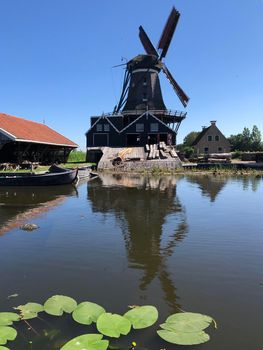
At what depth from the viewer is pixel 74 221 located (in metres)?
11.8

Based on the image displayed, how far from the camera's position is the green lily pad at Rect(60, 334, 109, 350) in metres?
3.53

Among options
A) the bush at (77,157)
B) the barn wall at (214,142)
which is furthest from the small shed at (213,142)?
the bush at (77,157)

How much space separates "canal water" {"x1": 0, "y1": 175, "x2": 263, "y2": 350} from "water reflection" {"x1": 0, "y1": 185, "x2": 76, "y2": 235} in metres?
0.08

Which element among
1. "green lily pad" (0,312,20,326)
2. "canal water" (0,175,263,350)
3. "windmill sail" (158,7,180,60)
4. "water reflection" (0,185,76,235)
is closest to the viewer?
Answer: "green lily pad" (0,312,20,326)

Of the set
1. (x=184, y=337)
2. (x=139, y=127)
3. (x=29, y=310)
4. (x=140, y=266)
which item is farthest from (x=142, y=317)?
(x=139, y=127)

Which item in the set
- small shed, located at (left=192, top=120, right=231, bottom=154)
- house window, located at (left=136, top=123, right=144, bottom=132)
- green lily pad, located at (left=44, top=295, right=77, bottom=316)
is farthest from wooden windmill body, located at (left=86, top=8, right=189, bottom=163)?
green lily pad, located at (left=44, top=295, right=77, bottom=316)

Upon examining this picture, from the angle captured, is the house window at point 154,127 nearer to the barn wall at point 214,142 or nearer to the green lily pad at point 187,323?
the barn wall at point 214,142

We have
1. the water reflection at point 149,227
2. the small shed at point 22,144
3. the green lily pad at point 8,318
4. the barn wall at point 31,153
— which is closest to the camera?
the green lily pad at point 8,318

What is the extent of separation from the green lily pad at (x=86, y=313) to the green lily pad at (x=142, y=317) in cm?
37

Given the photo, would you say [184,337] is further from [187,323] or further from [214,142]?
[214,142]

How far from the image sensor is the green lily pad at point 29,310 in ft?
15.1

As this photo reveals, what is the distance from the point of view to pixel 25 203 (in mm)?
15812

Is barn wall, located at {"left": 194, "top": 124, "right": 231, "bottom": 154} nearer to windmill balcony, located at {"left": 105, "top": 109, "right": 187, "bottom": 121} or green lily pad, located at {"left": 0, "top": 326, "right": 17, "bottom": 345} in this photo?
windmill balcony, located at {"left": 105, "top": 109, "right": 187, "bottom": 121}

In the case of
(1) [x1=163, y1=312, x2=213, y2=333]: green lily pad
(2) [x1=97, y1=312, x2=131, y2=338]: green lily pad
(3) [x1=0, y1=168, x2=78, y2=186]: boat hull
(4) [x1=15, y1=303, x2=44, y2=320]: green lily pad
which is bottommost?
(4) [x1=15, y1=303, x2=44, y2=320]: green lily pad
